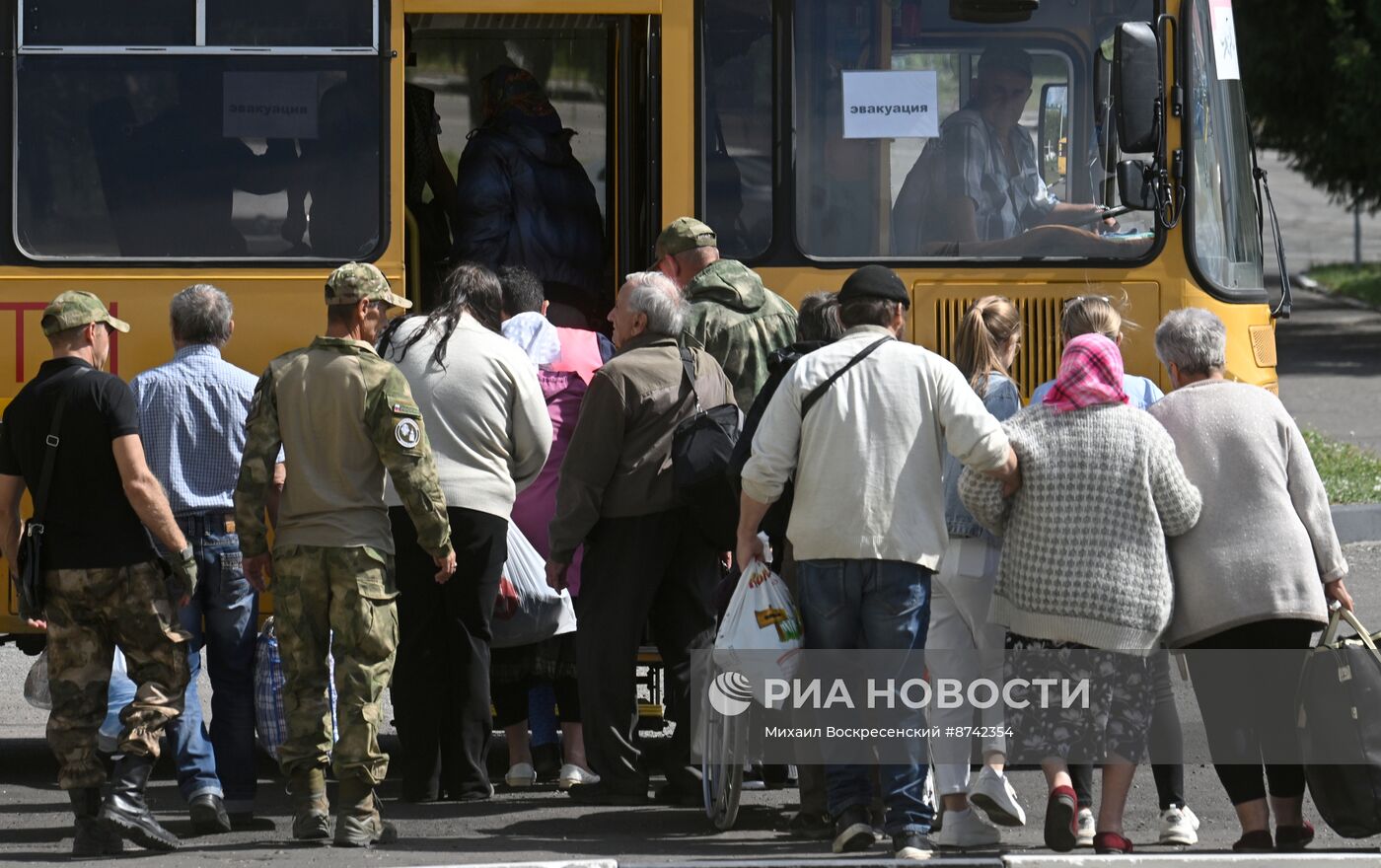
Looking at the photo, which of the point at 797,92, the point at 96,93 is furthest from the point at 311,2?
the point at 797,92

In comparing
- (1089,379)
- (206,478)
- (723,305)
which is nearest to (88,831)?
(206,478)

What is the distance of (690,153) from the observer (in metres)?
7.31

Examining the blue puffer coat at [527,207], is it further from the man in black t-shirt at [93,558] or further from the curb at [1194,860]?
the curb at [1194,860]

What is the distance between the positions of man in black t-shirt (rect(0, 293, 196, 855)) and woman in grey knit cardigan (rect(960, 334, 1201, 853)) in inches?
95.6

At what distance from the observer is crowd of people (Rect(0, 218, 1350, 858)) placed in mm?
5844

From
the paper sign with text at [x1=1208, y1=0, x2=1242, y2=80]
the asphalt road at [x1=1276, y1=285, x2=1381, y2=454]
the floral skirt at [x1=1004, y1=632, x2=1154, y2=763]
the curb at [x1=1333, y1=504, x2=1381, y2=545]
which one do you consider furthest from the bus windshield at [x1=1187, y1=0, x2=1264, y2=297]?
the asphalt road at [x1=1276, y1=285, x2=1381, y2=454]

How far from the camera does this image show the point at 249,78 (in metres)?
7.15

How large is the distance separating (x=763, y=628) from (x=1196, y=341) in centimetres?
154

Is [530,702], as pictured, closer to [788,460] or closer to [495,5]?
[788,460]

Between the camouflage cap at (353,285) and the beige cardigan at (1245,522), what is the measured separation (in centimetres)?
238

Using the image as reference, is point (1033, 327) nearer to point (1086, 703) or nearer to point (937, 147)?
point (937, 147)

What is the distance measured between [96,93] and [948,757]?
12.2 feet

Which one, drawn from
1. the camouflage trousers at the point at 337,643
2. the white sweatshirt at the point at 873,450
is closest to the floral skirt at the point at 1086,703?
the white sweatshirt at the point at 873,450

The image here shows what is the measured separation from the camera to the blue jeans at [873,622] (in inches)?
230
